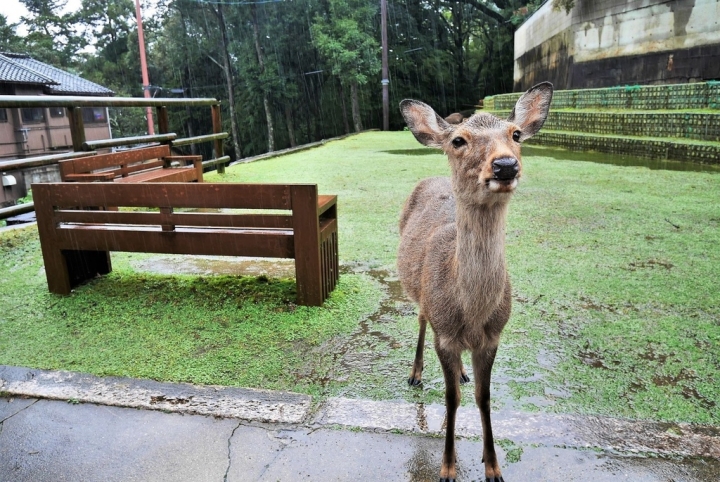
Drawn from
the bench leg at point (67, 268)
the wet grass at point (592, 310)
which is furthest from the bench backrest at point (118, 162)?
the wet grass at point (592, 310)

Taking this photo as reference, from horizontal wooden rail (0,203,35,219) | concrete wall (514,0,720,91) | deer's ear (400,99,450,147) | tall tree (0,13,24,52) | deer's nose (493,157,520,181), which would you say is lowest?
horizontal wooden rail (0,203,35,219)

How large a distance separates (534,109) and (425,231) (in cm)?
87

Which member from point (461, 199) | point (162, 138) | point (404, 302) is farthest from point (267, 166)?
point (461, 199)

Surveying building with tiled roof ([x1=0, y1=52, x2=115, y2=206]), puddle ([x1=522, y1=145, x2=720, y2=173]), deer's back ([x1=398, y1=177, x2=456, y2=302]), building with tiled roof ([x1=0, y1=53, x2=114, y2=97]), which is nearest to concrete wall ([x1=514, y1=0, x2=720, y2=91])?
puddle ([x1=522, y1=145, x2=720, y2=173])

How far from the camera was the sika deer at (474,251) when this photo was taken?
206cm

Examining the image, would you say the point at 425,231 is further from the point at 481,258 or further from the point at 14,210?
the point at 14,210

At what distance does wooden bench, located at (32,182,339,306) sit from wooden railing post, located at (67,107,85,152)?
88.0 inches

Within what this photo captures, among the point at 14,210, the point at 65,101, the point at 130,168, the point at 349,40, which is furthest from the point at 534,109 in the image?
the point at 349,40

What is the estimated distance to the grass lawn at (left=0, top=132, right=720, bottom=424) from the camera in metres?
2.84

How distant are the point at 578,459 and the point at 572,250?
3040 millimetres

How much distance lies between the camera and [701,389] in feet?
8.93

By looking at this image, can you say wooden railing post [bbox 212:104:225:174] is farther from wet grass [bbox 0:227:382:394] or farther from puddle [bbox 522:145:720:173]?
puddle [bbox 522:145:720:173]

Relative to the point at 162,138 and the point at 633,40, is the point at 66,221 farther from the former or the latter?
the point at 633,40

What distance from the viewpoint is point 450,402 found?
7.53 feet
